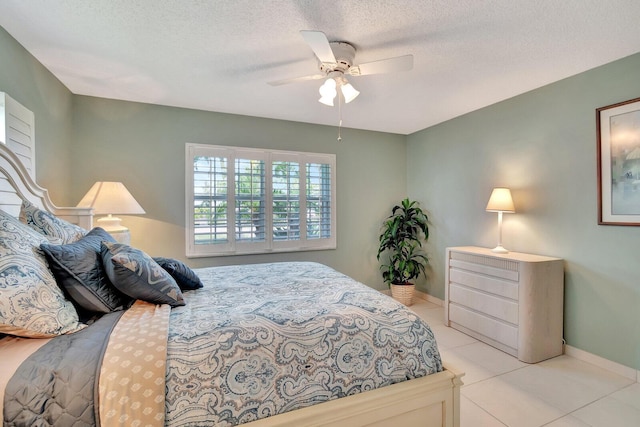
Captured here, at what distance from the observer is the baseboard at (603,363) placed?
2.23 m

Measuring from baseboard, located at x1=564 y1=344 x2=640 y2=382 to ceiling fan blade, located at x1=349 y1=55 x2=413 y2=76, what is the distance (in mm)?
2788

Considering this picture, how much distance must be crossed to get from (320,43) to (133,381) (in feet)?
5.94

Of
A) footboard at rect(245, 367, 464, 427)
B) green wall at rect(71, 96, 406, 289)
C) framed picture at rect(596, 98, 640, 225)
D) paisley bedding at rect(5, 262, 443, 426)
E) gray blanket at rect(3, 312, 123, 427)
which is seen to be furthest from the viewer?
green wall at rect(71, 96, 406, 289)

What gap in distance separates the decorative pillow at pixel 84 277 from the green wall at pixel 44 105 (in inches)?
57.1

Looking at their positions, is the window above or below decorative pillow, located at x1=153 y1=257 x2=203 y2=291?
above

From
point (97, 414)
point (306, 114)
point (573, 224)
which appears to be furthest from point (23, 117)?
point (573, 224)

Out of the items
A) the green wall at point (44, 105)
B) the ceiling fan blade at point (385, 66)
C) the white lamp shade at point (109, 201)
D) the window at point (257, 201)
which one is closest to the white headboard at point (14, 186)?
the white lamp shade at point (109, 201)

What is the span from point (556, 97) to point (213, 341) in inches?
133

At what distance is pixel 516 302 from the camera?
8.43 ft

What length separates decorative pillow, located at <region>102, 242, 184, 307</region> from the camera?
139cm

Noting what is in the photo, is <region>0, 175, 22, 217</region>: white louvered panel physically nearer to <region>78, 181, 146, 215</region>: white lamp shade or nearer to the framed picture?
<region>78, 181, 146, 215</region>: white lamp shade

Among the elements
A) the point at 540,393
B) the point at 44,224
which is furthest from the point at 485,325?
the point at 44,224

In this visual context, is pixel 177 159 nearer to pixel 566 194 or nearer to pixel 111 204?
pixel 111 204

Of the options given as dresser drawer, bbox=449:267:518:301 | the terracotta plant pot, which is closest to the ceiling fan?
dresser drawer, bbox=449:267:518:301
